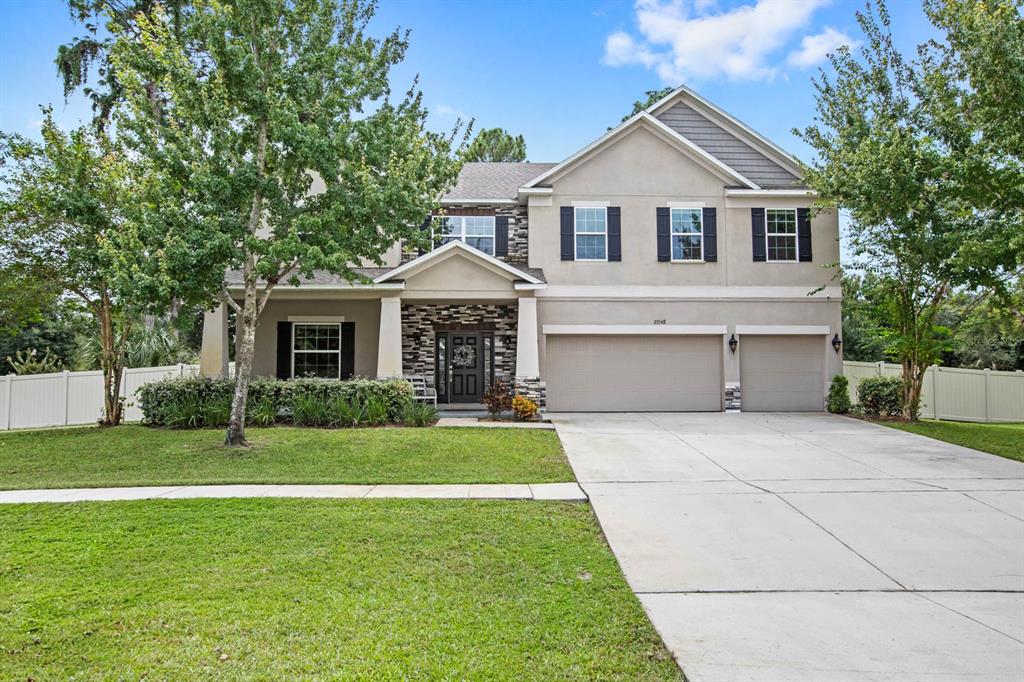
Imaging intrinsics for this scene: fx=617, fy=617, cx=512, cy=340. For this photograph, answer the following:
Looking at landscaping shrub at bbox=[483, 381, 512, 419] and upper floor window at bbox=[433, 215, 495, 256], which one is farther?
upper floor window at bbox=[433, 215, 495, 256]

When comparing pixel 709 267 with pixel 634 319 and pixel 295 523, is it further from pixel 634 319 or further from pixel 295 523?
pixel 295 523

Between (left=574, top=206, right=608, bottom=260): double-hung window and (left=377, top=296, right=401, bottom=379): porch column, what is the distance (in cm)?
510

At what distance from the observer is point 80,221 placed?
10656 mm

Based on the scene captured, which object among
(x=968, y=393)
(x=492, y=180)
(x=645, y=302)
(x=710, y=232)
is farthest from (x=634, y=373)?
(x=968, y=393)

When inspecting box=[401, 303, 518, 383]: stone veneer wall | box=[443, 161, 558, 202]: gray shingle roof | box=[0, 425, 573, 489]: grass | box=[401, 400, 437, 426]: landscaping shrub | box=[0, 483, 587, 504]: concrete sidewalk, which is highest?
box=[443, 161, 558, 202]: gray shingle roof

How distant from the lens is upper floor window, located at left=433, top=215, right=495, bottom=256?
55.3ft

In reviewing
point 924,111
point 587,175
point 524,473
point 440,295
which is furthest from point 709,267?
point 524,473

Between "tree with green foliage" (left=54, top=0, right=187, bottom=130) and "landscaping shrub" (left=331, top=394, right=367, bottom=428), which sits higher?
"tree with green foliage" (left=54, top=0, right=187, bottom=130)

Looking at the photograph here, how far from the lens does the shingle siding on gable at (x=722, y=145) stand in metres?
17.5

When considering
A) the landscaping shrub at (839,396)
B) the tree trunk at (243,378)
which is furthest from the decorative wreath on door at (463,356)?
the landscaping shrub at (839,396)

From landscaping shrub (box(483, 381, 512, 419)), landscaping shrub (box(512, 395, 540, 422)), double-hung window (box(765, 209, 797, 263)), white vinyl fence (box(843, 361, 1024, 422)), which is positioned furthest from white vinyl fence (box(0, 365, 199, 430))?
white vinyl fence (box(843, 361, 1024, 422))

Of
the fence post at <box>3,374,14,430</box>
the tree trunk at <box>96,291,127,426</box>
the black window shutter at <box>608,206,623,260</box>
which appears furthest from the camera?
the black window shutter at <box>608,206,623,260</box>

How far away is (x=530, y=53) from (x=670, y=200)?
5.38 meters

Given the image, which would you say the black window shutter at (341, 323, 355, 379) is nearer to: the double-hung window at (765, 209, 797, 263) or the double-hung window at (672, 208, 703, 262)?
the double-hung window at (672, 208, 703, 262)
